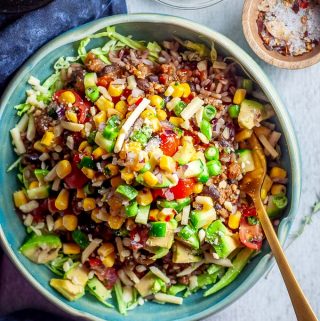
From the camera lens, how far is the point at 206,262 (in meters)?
2.79

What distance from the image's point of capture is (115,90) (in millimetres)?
2670

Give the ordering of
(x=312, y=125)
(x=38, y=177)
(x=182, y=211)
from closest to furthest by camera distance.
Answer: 1. (x=182, y=211)
2. (x=38, y=177)
3. (x=312, y=125)

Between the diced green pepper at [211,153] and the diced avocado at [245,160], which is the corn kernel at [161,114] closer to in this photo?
the diced green pepper at [211,153]

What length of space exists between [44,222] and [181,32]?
3.31 feet

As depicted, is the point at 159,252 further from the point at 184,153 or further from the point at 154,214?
the point at 184,153

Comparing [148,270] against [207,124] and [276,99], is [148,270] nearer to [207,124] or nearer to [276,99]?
[207,124]

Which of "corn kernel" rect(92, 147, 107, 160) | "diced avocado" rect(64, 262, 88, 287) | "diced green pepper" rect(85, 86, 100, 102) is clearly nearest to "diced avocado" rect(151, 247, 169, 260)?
"diced avocado" rect(64, 262, 88, 287)

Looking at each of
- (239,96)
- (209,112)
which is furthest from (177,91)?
(239,96)

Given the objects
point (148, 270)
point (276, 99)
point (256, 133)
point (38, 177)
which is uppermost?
point (276, 99)

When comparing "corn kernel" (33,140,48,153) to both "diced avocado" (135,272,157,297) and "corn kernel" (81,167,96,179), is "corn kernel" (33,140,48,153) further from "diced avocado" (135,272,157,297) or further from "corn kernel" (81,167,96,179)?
"diced avocado" (135,272,157,297)

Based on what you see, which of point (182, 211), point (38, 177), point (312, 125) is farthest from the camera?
point (312, 125)

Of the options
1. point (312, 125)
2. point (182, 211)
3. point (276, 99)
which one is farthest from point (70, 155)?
point (312, 125)

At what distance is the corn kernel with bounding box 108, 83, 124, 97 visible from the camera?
8.77 feet

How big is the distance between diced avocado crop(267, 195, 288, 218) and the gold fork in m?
0.11
